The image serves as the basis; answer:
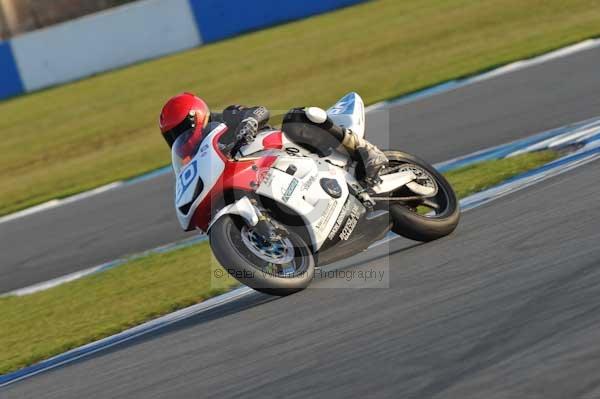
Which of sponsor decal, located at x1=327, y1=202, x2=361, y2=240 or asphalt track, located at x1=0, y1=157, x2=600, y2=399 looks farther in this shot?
sponsor decal, located at x1=327, y1=202, x2=361, y2=240

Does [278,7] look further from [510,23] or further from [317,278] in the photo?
[317,278]

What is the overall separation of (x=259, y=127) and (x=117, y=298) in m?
2.11

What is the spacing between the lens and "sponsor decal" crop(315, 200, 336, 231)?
5.89 meters

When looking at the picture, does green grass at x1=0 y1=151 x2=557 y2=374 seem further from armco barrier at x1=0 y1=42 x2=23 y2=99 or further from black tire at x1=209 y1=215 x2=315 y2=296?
armco barrier at x1=0 y1=42 x2=23 y2=99

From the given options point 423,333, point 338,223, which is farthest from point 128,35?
point 423,333

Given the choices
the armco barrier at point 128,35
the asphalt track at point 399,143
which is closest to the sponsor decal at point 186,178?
the asphalt track at point 399,143

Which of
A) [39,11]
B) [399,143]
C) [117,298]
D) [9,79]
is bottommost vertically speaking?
[39,11]

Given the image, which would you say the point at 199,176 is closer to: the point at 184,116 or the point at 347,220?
the point at 184,116

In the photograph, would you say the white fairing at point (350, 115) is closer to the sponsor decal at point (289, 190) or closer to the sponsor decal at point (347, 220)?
the sponsor decal at point (347, 220)

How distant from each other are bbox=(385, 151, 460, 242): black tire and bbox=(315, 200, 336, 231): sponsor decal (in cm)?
36

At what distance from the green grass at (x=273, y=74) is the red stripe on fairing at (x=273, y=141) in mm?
7283

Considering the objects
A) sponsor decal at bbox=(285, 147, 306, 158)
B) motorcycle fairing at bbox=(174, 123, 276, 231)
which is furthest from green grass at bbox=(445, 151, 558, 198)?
motorcycle fairing at bbox=(174, 123, 276, 231)

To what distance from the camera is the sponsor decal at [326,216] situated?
589 centimetres

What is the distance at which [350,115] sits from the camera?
6555 mm
